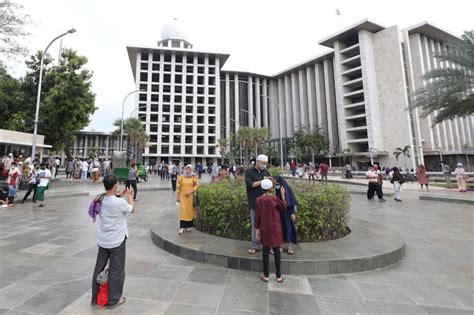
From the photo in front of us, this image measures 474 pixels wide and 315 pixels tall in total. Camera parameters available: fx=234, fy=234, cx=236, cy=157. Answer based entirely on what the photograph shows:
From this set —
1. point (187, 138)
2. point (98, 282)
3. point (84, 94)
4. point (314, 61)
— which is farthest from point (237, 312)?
point (314, 61)

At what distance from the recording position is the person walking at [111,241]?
2713mm

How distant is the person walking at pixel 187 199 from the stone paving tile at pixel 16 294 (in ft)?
8.31

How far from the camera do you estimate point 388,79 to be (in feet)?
149

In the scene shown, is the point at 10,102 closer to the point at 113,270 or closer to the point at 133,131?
the point at 133,131

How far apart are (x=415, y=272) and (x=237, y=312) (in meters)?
3.11

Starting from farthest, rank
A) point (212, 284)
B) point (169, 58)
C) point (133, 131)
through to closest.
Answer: point (169, 58) < point (133, 131) < point (212, 284)

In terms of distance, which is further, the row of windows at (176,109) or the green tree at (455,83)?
the row of windows at (176,109)

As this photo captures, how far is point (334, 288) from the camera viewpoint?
10.6 ft

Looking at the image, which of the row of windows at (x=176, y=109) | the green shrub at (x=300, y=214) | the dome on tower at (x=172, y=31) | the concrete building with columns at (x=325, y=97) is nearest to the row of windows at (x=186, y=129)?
the concrete building with columns at (x=325, y=97)

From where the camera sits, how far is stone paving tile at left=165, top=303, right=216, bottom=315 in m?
2.60

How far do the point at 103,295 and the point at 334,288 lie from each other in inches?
115

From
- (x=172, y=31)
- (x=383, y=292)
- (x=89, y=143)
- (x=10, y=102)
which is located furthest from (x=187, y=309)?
(x=89, y=143)

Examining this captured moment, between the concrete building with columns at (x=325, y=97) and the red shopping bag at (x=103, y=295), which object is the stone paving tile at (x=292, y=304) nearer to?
the red shopping bag at (x=103, y=295)

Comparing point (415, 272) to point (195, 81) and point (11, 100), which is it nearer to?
point (11, 100)
